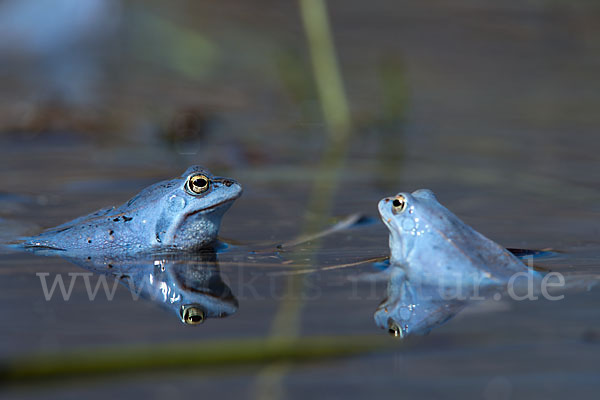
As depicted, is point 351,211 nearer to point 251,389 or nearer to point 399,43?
point 251,389

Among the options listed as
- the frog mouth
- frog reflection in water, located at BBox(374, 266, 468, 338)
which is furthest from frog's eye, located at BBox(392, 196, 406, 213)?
the frog mouth

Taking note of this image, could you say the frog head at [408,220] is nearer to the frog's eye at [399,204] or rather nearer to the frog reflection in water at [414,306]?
the frog's eye at [399,204]

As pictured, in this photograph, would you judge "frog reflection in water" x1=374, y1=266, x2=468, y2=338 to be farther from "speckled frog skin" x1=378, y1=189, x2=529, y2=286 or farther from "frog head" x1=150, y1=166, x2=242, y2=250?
"frog head" x1=150, y1=166, x2=242, y2=250

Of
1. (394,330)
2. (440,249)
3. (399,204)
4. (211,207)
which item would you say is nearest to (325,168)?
(211,207)

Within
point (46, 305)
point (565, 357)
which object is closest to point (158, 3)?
point (46, 305)

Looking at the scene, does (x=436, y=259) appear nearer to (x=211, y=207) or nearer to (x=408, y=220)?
(x=408, y=220)

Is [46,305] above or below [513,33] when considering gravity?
below

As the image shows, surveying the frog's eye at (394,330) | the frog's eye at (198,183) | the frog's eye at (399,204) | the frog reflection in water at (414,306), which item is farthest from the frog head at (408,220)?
the frog's eye at (198,183)

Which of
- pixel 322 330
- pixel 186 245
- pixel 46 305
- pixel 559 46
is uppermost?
pixel 559 46
